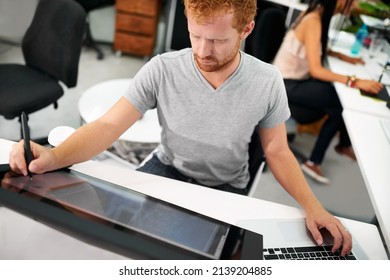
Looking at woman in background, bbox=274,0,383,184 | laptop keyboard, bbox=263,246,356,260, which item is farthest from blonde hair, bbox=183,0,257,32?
woman in background, bbox=274,0,383,184

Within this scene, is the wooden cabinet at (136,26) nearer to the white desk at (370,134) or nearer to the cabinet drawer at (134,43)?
the cabinet drawer at (134,43)

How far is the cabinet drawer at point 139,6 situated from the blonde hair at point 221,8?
228cm

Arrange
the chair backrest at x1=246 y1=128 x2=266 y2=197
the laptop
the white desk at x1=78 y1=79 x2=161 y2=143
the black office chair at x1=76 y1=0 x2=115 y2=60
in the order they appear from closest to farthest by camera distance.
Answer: the laptop, the chair backrest at x1=246 y1=128 x2=266 y2=197, the white desk at x1=78 y1=79 x2=161 y2=143, the black office chair at x1=76 y1=0 x2=115 y2=60

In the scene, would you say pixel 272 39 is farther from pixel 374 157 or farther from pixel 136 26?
pixel 136 26

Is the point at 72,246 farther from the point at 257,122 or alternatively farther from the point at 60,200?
the point at 257,122

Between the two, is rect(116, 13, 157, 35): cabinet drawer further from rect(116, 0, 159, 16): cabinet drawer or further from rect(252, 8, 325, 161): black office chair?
→ rect(252, 8, 325, 161): black office chair

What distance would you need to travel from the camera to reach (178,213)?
660mm

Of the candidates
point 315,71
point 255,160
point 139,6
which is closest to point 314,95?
point 315,71

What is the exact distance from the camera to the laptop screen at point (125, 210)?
21.8 inches

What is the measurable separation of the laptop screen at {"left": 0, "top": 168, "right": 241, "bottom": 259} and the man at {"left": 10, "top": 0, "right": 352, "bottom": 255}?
0.55ft

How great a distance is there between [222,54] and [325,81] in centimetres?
127

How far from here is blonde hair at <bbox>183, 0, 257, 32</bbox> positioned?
2.54 feet

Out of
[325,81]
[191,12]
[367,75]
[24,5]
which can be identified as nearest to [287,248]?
[191,12]

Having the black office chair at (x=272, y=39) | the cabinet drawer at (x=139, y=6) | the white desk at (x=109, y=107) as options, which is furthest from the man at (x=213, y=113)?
the cabinet drawer at (x=139, y=6)
